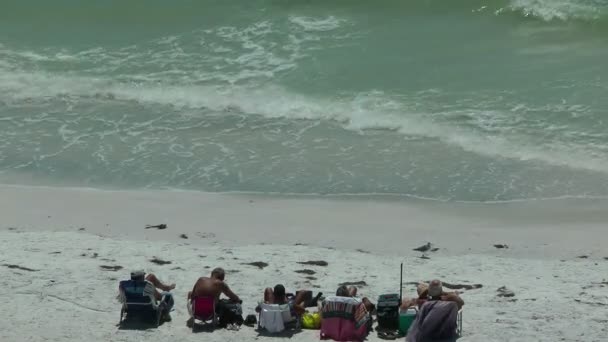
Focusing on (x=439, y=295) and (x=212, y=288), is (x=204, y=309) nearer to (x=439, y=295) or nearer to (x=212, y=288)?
(x=212, y=288)

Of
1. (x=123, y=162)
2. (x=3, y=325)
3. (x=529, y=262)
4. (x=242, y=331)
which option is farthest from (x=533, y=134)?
(x=3, y=325)

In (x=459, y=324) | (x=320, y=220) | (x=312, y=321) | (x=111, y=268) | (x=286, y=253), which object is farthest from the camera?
(x=320, y=220)

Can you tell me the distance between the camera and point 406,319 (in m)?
13.6

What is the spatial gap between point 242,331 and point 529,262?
4.12 metres

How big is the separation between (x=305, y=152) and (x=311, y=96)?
9.50 ft

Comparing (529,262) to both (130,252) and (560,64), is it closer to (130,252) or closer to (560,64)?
(130,252)

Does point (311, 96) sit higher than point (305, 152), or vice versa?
point (311, 96)

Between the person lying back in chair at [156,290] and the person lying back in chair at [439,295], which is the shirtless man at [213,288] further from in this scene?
the person lying back in chair at [439,295]

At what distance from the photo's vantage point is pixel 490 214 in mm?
17969

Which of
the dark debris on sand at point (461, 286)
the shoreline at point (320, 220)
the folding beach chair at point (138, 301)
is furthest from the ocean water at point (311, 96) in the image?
the folding beach chair at point (138, 301)

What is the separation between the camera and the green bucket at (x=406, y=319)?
13562 mm

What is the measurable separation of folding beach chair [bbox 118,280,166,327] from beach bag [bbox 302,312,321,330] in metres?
→ 1.57

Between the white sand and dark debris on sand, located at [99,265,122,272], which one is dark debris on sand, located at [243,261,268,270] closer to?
the white sand

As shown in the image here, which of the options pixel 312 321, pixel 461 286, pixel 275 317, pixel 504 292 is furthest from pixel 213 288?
pixel 504 292
